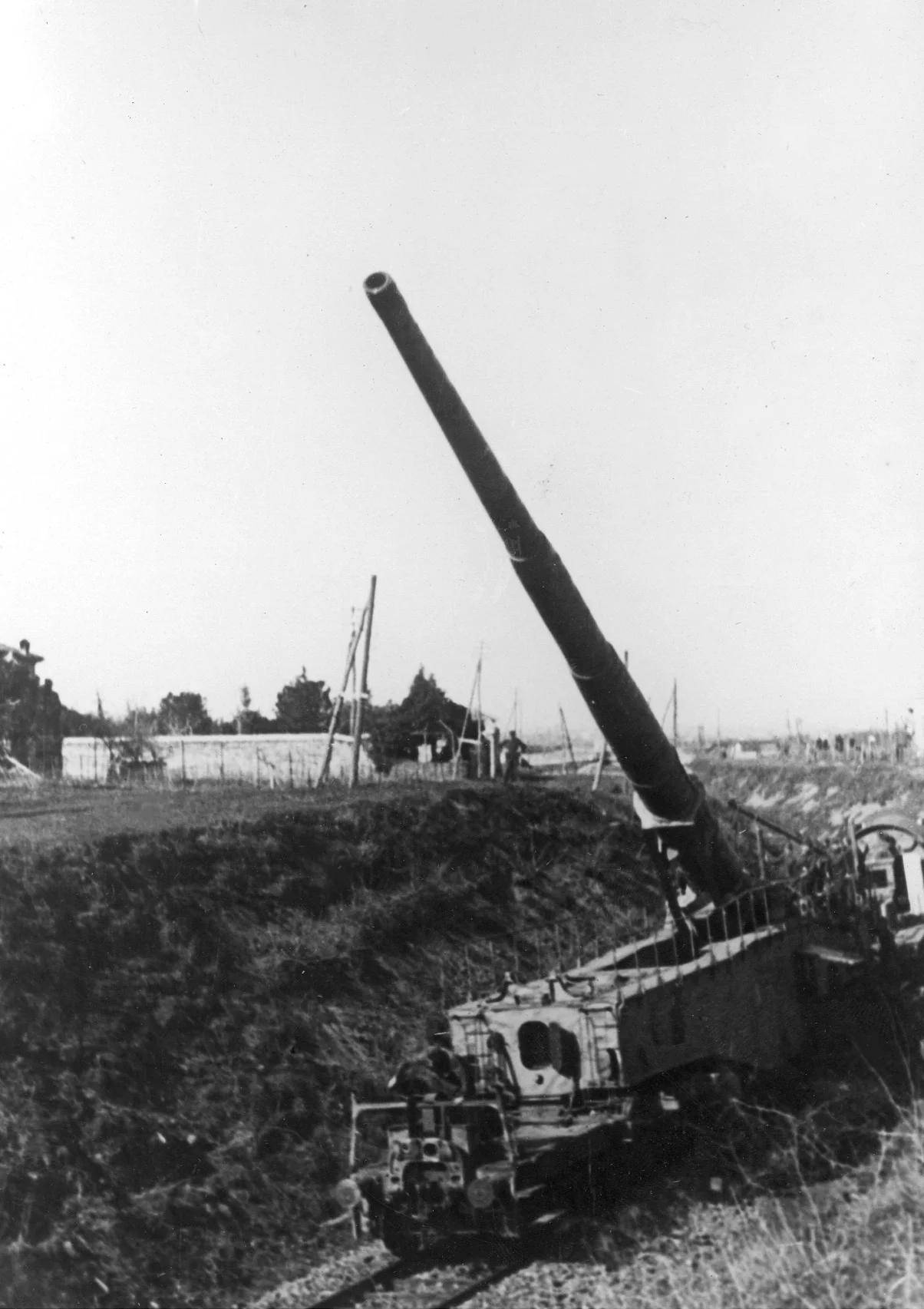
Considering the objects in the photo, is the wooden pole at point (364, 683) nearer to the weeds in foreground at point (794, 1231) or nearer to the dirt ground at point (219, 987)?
the dirt ground at point (219, 987)

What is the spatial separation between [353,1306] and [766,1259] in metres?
2.21

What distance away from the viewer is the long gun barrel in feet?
20.6

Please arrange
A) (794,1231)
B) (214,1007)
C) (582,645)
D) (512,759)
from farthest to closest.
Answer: (512,759) < (214,1007) < (582,645) < (794,1231)

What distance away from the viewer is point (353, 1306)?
6223 millimetres

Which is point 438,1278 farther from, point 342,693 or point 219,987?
point 342,693

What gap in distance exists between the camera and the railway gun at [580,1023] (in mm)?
6617

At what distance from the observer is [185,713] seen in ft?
125

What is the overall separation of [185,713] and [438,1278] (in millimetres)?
32763

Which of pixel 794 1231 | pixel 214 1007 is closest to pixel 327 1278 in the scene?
pixel 794 1231

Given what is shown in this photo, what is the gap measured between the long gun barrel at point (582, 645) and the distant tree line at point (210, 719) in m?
7.00

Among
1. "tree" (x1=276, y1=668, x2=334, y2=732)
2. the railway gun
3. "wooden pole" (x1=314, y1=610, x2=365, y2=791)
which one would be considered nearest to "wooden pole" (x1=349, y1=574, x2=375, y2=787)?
"wooden pole" (x1=314, y1=610, x2=365, y2=791)

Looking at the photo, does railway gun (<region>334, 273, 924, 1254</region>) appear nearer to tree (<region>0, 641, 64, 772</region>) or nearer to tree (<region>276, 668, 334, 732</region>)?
tree (<region>0, 641, 64, 772</region>)

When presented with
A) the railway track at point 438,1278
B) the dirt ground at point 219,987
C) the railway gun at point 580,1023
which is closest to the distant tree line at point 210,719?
the dirt ground at point 219,987

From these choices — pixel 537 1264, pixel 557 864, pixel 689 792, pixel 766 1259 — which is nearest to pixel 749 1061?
pixel 689 792
